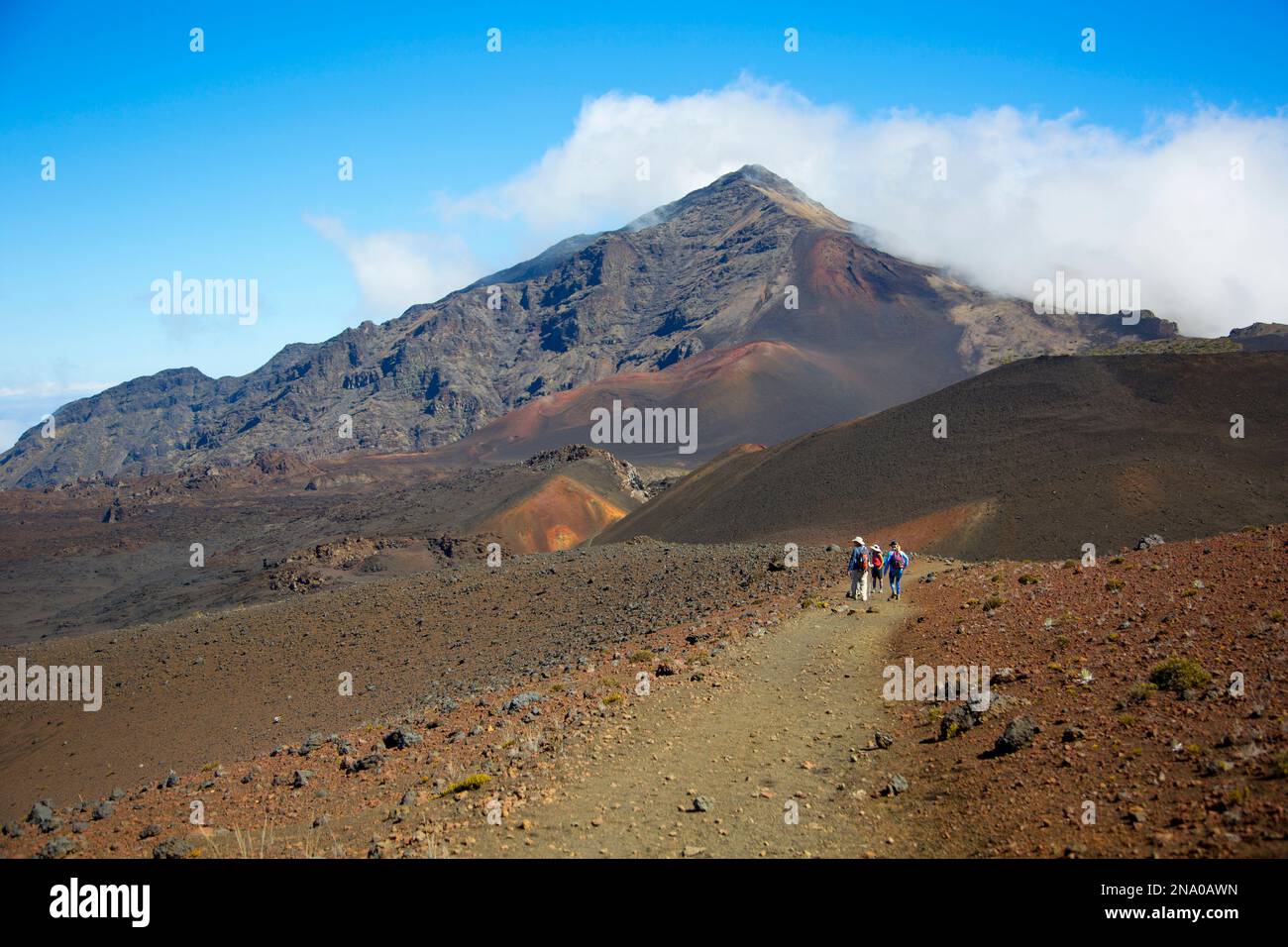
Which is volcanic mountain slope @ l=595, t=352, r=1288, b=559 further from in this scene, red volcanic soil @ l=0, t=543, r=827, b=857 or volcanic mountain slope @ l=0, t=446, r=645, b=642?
red volcanic soil @ l=0, t=543, r=827, b=857

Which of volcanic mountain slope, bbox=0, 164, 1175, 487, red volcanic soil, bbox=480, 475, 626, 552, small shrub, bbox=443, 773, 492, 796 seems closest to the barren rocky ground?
small shrub, bbox=443, 773, 492, 796

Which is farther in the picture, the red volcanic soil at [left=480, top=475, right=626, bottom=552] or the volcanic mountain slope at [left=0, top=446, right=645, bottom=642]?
the red volcanic soil at [left=480, top=475, right=626, bottom=552]

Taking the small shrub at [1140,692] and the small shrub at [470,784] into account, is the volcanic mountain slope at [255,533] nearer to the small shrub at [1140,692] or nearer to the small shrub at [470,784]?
the small shrub at [470,784]

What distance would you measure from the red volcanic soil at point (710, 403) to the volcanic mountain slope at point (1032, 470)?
49.8 m

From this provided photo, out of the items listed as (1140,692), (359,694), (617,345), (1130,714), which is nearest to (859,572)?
(1140,692)

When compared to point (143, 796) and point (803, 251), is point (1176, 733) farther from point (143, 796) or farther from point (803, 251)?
point (803, 251)

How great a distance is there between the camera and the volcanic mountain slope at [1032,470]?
106 feet

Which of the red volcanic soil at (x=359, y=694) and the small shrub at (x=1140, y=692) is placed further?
the red volcanic soil at (x=359, y=694)

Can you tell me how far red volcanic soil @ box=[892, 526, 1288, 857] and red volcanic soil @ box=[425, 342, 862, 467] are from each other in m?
82.4

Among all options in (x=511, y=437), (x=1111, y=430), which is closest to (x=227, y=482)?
(x=511, y=437)

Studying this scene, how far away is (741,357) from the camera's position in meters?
124

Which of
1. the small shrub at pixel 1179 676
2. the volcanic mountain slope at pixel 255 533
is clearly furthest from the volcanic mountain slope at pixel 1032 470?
the small shrub at pixel 1179 676

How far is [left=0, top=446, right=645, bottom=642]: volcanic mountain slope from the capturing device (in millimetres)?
49156
